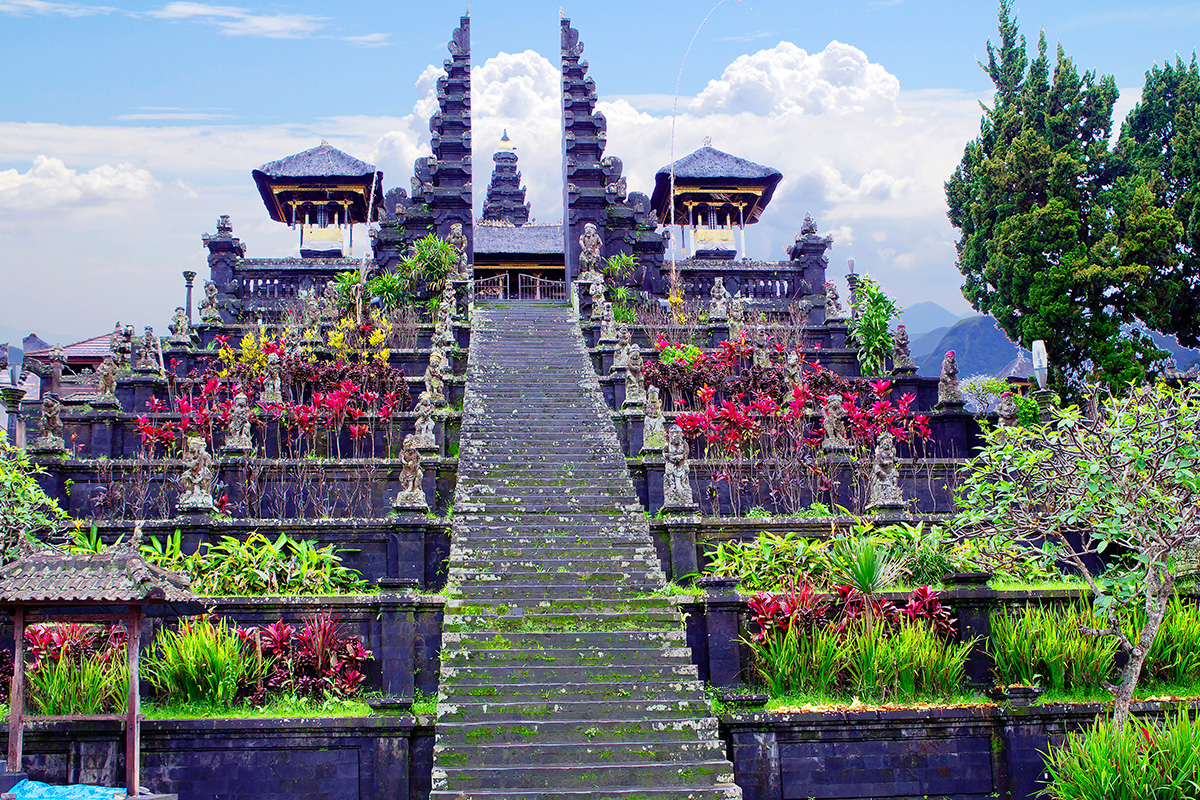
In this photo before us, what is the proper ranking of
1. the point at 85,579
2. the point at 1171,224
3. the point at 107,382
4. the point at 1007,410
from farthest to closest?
the point at 1171,224
the point at 107,382
the point at 1007,410
the point at 85,579

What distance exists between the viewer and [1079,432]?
10.3 metres

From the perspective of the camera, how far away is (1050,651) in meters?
11.2

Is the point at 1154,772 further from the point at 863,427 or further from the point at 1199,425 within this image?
the point at 863,427

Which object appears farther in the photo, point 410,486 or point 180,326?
point 180,326

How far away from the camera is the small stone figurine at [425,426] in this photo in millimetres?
14644

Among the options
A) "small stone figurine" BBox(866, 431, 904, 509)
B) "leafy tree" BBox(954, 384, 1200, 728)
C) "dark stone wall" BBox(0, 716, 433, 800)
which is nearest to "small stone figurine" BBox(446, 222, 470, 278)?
"small stone figurine" BBox(866, 431, 904, 509)

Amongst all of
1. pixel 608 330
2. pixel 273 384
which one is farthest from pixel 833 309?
pixel 273 384

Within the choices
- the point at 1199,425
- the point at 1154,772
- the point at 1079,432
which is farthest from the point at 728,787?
the point at 1199,425

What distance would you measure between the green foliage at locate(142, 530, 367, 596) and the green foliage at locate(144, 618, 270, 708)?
3.54 ft

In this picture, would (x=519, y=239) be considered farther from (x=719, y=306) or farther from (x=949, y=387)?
(x=949, y=387)

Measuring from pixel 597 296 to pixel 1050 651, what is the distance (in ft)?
42.9

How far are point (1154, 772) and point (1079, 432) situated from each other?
3.17m

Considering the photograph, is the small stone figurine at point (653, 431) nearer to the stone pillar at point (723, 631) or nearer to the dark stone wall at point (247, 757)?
the stone pillar at point (723, 631)

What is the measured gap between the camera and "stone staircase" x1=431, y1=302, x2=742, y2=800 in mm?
9859
